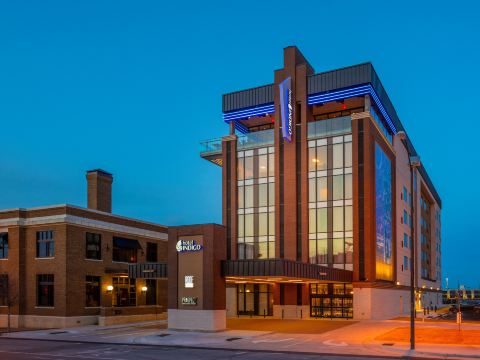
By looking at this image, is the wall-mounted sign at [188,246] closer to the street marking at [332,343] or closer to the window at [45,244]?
the street marking at [332,343]

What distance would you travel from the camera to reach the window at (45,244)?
47.0 meters

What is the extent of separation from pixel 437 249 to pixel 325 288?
239 ft

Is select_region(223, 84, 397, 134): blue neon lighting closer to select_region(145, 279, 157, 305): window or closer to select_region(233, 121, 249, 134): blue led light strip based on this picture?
select_region(233, 121, 249, 134): blue led light strip

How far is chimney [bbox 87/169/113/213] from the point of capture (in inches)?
2127

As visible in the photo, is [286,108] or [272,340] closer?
[272,340]

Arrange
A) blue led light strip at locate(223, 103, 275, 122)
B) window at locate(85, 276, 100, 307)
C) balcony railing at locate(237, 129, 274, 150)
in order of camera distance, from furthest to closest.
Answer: blue led light strip at locate(223, 103, 275, 122), balcony railing at locate(237, 129, 274, 150), window at locate(85, 276, 100, 307)

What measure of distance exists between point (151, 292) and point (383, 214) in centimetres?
2406

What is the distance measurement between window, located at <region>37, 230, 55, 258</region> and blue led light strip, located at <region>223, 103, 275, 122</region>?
2364 cm

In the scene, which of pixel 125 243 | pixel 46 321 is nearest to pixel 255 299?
pixel 125 243

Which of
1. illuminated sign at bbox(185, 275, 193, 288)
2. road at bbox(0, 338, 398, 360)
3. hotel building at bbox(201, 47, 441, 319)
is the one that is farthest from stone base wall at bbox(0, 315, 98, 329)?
hotel building at bbox(201, 47, 441, 319)

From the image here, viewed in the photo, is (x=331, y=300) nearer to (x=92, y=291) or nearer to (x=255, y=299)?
(x=255, y=299)

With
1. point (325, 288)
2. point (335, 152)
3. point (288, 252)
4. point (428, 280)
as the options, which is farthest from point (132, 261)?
point (428, 280)

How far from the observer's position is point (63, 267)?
45.8 meters

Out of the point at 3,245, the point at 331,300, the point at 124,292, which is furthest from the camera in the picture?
the point at 331,300
